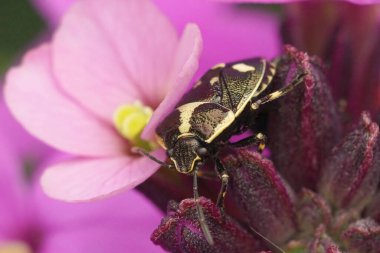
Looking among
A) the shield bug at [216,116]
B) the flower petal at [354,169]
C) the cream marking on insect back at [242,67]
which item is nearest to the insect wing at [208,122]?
the shield bug at [216,116]

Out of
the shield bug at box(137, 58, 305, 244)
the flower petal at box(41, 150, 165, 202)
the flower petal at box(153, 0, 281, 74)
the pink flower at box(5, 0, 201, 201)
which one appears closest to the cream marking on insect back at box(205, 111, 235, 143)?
the shield bug at box(137, 58, 305, 244)

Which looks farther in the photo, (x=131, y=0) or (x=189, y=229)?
(x=131, y=0)

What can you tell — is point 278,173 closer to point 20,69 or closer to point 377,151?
point 377,151

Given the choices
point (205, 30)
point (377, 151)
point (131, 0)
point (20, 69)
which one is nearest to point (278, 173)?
point (377, 151)

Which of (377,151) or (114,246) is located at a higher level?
(377,151)

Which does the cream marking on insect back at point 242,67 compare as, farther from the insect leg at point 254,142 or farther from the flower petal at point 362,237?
the flower petal at point 362,237

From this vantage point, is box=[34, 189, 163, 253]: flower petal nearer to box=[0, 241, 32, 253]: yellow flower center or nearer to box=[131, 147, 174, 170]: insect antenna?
box=[0, 241, 32, 253]: yellow flower center
